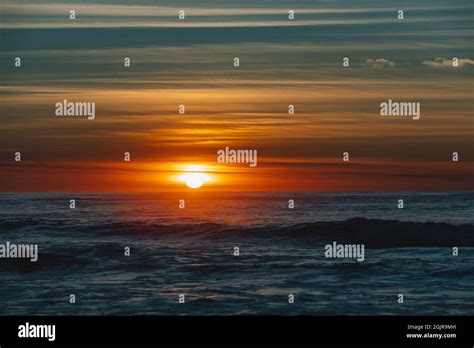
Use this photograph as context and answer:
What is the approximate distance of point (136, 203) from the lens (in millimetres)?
19375

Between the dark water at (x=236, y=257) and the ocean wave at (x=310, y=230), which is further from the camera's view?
the ocean wave at (x=310, y=230)

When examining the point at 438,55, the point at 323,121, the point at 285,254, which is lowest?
the point at 285,254

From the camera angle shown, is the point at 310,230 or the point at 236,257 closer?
the point at 236,257

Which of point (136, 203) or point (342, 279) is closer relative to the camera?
point (342, 279)

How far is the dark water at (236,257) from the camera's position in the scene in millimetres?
10273

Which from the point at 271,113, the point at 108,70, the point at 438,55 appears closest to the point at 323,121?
the point at 271,113

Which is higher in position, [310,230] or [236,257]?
[310,230]

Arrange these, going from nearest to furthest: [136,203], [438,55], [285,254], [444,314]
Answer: [444,314] < [438,55] < [285,254] < [136,203]

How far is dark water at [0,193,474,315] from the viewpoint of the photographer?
1027cm

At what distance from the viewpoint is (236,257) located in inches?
528

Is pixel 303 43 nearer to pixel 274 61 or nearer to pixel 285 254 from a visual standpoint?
pixel 274 61

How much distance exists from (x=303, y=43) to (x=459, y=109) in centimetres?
222

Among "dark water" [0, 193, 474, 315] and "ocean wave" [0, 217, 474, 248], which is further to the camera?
"ocean wave" [0, 217, 474, 248]
